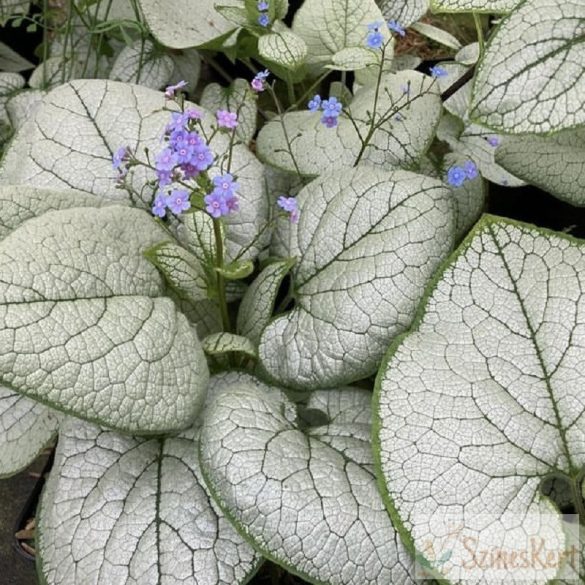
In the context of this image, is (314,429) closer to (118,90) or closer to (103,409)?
(103,409)

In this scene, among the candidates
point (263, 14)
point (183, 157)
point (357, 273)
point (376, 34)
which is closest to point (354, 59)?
point (376, 34)

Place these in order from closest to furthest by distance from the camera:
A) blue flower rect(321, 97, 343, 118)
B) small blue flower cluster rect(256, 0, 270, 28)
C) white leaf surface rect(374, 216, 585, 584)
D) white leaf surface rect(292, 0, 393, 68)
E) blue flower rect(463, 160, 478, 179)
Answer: white leaf surface rect(374, 216, 585, 584) < blue flower rect(321, 97, 343, 118) < blue flower rect(463, 160, 478, 179) < small blue flower cluster rect(256, 0, 270, 28) < white leaf surface rect(292, 0, 393, 68)

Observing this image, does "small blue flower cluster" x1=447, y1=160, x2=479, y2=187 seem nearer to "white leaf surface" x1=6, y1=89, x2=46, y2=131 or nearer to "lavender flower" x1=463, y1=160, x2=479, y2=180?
"lavender flower" x1=463, y1=160, x2=479, y2=180

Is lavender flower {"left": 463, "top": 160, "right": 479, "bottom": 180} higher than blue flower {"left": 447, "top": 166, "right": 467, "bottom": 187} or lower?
→ lower

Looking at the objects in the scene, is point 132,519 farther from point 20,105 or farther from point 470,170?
point 20,105

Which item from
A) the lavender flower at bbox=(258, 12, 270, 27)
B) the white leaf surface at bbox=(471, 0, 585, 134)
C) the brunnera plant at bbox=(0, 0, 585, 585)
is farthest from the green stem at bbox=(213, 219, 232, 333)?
the lavender flower at bbox=(258, 12, 270, 27)

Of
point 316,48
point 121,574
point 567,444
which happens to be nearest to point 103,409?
point 121,574
